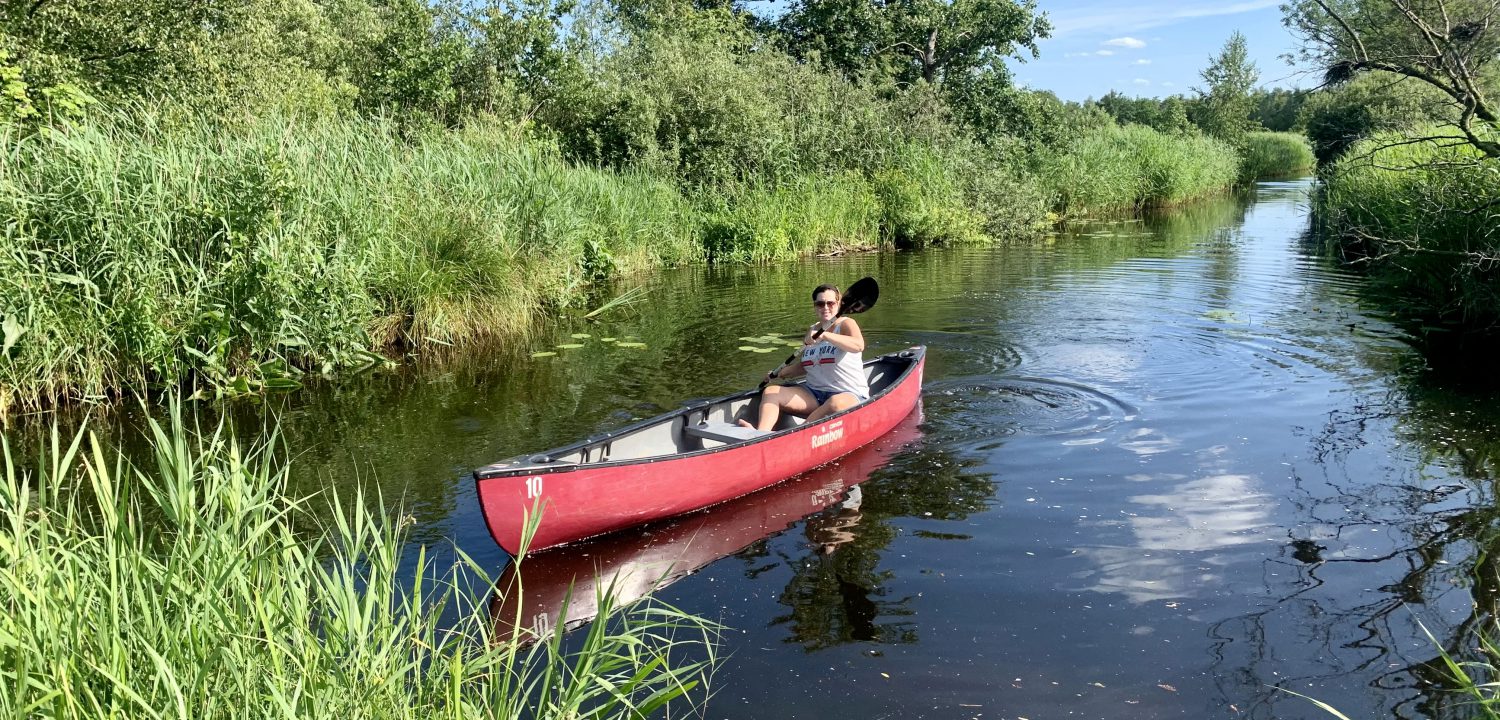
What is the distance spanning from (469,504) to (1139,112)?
182 ft

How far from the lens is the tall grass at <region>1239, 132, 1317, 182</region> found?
4459 centimetres

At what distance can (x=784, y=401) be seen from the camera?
8.08 meters

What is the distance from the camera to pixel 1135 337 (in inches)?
477

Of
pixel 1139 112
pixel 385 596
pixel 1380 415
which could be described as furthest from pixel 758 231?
pixel 1139 112

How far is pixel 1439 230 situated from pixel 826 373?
7866 mm

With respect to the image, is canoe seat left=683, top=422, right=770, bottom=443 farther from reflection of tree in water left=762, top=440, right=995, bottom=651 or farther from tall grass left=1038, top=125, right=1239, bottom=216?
tall grass left=1038, top=125, right=1239, bottom=216

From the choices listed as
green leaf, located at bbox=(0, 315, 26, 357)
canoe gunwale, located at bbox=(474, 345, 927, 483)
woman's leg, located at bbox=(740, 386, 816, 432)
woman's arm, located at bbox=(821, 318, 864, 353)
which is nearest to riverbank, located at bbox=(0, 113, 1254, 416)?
green leaf, located at bbox=(0, 315, 26, 357)

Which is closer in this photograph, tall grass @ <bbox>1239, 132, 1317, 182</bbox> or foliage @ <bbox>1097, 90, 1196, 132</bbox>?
foliage @ <bbox>1097, 90, 1196, 132</bbox>

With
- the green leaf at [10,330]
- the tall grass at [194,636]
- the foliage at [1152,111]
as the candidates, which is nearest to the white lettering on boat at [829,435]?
the tall grass at [194,636]

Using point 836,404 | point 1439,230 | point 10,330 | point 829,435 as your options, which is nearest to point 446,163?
point 10,330

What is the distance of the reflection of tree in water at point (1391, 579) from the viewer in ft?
15.0

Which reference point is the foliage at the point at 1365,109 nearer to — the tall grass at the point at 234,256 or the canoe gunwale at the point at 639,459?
the canoe gunwale at the point at 639,459

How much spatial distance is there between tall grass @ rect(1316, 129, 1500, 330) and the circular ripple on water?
8.54ft

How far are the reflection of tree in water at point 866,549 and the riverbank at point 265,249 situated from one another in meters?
5.46
